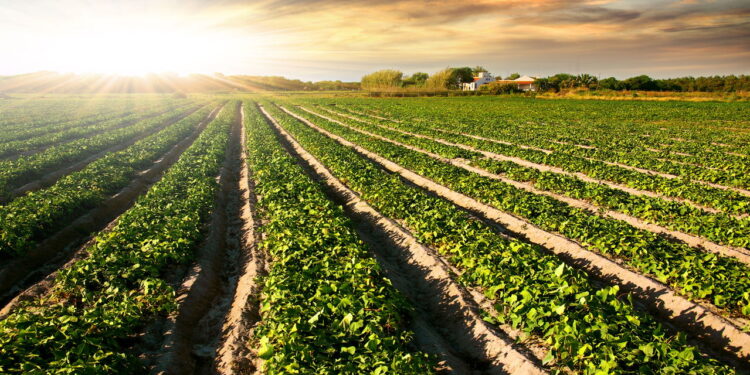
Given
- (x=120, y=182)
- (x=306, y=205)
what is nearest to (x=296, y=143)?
(x=120, y=182)

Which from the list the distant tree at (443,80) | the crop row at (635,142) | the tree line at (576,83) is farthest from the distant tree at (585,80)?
the crop row at (635,142)

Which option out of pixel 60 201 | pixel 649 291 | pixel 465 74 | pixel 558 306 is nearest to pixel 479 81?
pixel 465 74

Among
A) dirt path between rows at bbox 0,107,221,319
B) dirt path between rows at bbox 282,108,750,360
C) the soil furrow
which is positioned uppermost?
dirt path between rows at bbox 282,108,750,360

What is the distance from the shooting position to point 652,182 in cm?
1322

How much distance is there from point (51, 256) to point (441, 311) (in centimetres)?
1062

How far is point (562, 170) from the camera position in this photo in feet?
53.6

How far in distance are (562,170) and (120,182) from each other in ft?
64.0

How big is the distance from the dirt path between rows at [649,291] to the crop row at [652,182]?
19.8 feet

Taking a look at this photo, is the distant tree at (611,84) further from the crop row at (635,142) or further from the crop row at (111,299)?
the crop row at (111,299)

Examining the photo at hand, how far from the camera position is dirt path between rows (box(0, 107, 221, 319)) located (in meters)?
7.96

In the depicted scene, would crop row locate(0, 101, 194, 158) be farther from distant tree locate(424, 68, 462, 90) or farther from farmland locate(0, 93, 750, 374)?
distant tree locate(424, 68, 462, 90)

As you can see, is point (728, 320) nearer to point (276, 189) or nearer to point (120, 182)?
point (276, 189)

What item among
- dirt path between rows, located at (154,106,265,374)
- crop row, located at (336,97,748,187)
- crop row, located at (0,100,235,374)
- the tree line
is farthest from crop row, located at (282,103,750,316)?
the tree line

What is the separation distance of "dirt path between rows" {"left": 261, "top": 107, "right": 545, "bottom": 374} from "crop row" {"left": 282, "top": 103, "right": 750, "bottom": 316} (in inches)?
145
